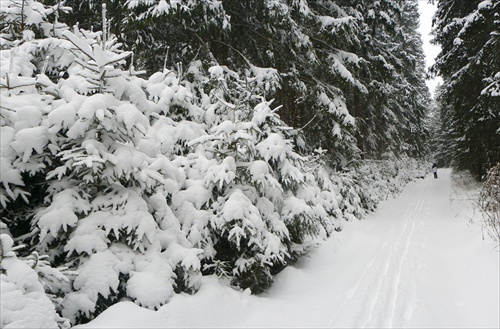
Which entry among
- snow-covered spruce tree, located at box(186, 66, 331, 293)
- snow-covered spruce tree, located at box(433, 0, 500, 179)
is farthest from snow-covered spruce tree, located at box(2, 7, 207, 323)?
snow-covered spruce tree, located at box(433, 0, 500, 179)

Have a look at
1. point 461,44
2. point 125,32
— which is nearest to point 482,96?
point 461,44

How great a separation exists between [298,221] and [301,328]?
1.83 m

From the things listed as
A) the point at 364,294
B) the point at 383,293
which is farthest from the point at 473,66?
the point at 364,294

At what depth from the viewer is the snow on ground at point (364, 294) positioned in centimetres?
376

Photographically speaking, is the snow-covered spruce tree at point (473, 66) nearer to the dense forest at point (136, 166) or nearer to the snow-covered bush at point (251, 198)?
the dense forest at point (136, 166)

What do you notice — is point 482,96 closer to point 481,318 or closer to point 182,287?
point 481,318

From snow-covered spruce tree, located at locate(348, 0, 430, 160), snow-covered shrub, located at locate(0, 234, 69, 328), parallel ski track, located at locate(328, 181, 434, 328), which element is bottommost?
Answer: parallel ski track, located at locate(328, 181, 434, 328)

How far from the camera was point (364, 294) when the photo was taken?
A: 4914 millimetres

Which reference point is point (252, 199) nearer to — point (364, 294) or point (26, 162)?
point (364, 294)

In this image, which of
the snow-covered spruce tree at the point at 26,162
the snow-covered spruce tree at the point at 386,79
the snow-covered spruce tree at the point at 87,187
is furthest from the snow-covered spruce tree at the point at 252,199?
the snow-covered spruce tree at the point at 386,79

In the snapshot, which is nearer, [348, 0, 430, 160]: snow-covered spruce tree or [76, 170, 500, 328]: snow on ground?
[76, 170, 500, 328]: snow on ground

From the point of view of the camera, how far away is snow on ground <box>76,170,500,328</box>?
376cm

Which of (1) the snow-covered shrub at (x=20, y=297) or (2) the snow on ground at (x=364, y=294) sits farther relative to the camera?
(2) the snow on ground at (x=364, y=294)

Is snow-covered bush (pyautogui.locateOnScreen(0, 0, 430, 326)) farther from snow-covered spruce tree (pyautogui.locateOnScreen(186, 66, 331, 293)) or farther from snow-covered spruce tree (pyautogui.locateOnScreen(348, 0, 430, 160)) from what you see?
snow-covered spruce tree (pyautogui.locateOnScreen(348, 0, 430, 160))
